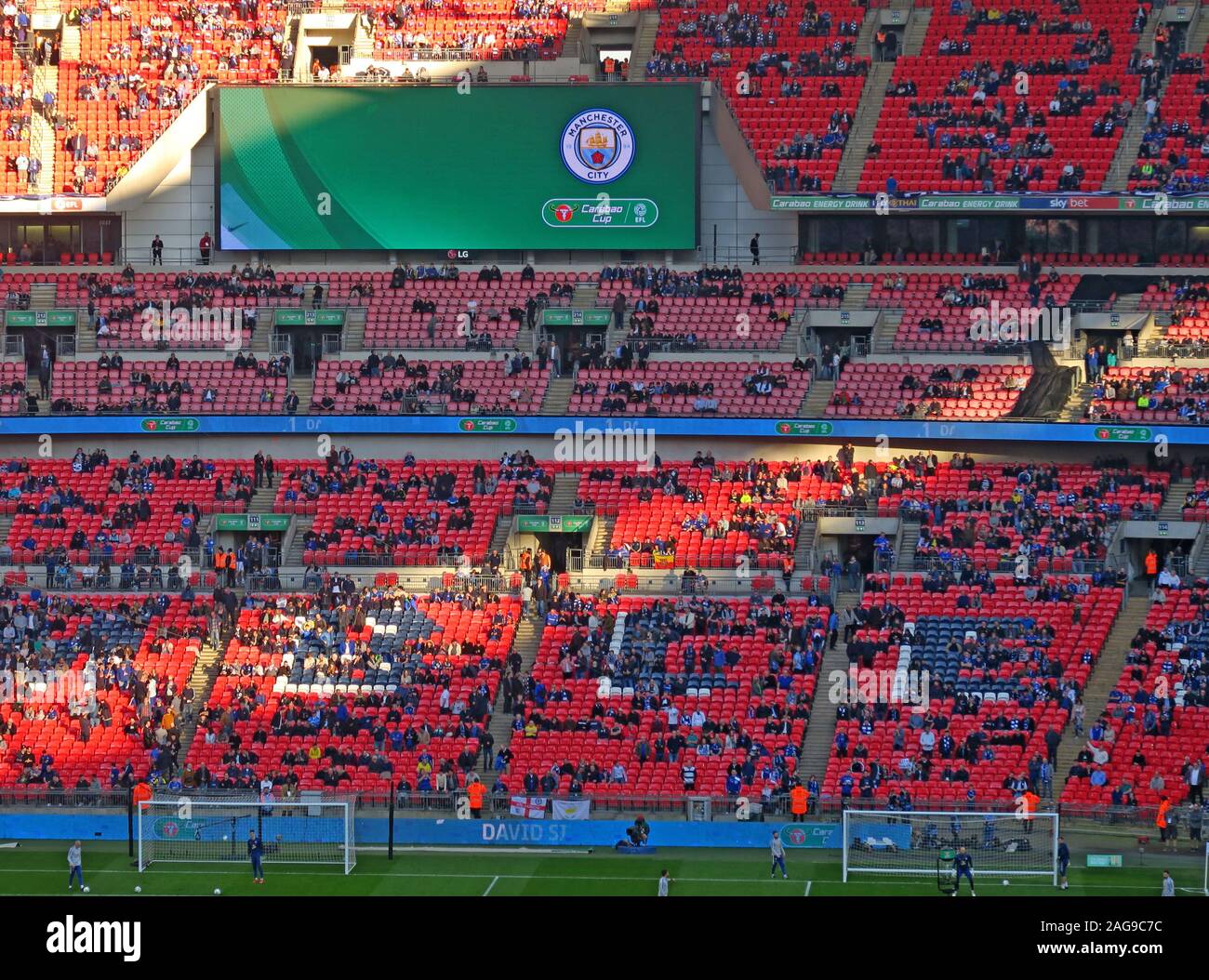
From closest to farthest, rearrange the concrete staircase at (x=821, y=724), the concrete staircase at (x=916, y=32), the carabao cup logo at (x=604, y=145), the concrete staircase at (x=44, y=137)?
the concrete staircase at (x=821, y=724)
the carabao cup logo at (x=604, y=145)
the concrete staircase at (x=44, y=137)
the concrete staircase at (x=916, y=32)

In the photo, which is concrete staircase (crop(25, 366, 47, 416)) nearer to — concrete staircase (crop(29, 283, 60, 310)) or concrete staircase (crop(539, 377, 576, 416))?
concrete staircase (crop(29, 283, 60, 310))

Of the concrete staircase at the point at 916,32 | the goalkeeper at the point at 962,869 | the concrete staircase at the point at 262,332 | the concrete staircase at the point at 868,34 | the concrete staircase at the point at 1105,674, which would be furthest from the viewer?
the concrete staircase at the point at 868,34

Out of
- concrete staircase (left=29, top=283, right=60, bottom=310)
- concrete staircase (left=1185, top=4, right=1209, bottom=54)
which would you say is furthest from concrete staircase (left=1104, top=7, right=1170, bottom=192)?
concrete staircase (left=29, top=283, right=60, bottom=310)

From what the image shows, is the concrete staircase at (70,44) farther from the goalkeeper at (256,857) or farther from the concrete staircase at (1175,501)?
the concrete staircase at (1175,501)

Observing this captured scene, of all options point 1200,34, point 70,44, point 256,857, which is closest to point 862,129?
point 1200,34

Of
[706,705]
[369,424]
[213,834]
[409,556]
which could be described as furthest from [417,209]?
[213,834]

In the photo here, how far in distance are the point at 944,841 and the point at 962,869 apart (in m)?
2.14

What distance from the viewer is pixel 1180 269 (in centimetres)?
5125

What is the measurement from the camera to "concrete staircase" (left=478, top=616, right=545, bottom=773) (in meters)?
38.0

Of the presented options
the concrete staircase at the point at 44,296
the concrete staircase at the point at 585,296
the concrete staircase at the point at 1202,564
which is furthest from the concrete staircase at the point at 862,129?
the concrete staircase at the point at 44,296

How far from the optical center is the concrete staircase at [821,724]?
37375 millimetres

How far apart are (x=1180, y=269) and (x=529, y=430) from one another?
752 inches

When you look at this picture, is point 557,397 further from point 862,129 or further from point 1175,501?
point 1175,501

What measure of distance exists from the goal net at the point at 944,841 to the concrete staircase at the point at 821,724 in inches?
135
